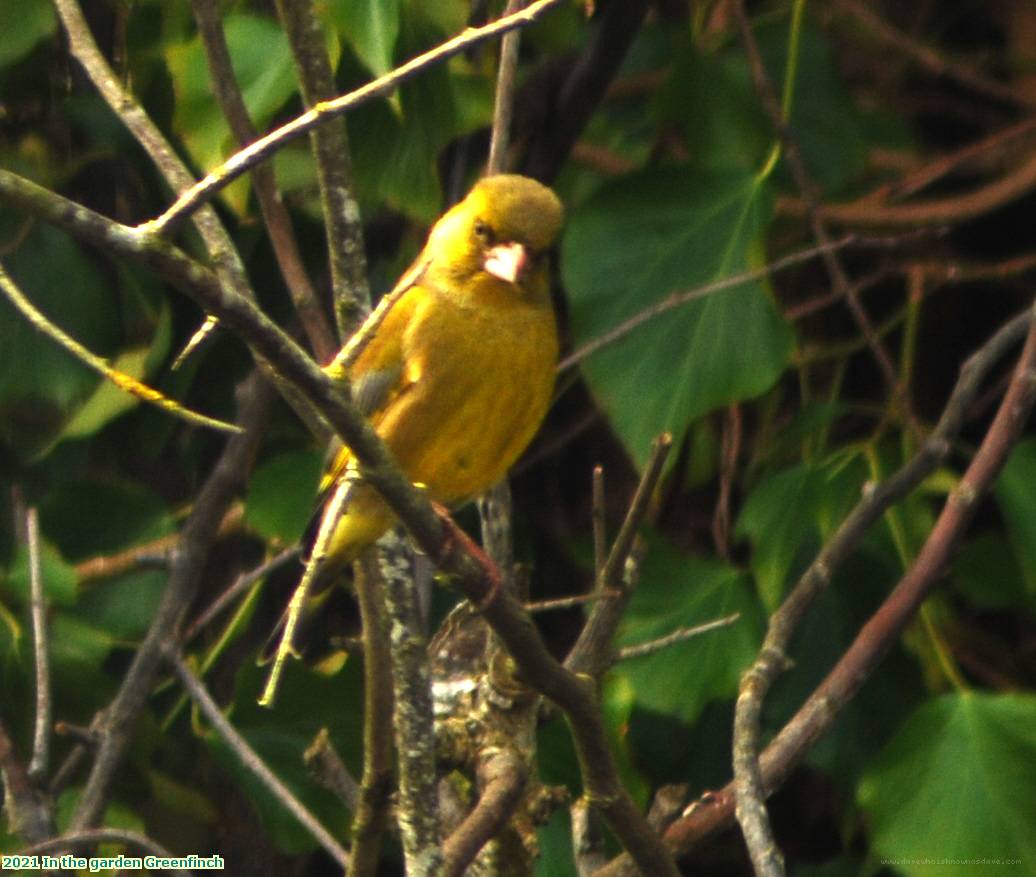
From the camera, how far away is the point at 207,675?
11.0 ft

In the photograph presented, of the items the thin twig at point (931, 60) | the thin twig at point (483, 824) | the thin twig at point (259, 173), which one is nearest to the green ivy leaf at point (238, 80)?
the thin twig at point (259, 173)

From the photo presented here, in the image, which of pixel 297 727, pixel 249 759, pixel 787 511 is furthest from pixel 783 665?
pixel 297 727

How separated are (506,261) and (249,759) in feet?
2.96

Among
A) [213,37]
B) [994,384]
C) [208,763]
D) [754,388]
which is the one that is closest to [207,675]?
[208,763]

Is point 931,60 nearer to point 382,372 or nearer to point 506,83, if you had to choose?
point 506,83

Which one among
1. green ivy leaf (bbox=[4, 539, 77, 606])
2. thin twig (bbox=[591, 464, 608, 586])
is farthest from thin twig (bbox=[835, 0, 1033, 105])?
green ivy leaf (bbox=[4, 539, 77, 606])

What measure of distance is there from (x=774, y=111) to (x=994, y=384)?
1.03 meters

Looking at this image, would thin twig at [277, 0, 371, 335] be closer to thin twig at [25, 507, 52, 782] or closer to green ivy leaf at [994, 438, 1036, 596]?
thin twig at [25, 507, 52, 782]

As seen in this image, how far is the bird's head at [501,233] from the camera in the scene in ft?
8.61

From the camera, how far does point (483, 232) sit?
2715 mm

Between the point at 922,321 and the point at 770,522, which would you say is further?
the point at 922,321

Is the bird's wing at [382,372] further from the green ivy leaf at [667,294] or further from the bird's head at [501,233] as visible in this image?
the green ivy leaf at [667,294]

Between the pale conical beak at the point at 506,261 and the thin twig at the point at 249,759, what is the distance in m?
0.86

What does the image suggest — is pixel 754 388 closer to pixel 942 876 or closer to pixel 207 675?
pixel 942 876
